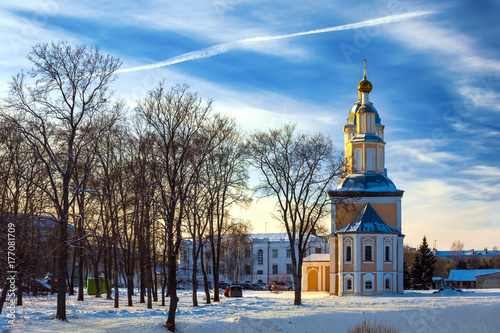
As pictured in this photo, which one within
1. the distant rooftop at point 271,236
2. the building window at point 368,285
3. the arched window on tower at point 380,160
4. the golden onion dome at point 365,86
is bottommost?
the building window at point 368,285

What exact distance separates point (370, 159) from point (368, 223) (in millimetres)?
7350

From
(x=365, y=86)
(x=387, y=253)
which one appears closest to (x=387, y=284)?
(x=387, y=253)

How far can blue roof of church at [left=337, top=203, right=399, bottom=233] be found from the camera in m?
47.2

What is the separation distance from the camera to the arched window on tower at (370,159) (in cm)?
5247

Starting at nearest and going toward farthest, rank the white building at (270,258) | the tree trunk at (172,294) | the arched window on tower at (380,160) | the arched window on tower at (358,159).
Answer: the tree trunk at (172,294) → the arched window on tower at (358,159) → the arched window on tower at (380,160) → the white building at (270,258)

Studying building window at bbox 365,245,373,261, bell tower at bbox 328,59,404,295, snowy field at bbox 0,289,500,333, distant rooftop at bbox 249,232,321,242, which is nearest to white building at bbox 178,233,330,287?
distant rooftop at bbox 249,232,321,242

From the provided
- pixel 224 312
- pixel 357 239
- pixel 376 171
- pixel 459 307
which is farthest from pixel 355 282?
pixel 224 312

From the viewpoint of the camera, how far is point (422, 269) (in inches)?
2608

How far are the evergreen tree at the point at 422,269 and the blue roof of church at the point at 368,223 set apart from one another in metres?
20.4

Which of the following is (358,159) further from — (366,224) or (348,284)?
(348,284)

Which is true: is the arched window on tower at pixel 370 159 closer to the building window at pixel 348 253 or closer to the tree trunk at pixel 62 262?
the building window at pixel 348 253

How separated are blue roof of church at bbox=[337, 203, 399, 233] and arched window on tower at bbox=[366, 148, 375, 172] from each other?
4.73m

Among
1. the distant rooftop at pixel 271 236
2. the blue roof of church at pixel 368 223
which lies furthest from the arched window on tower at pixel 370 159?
the distant rooftop at pixel 271 236

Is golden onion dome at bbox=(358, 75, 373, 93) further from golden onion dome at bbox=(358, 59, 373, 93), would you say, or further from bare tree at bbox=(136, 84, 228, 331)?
bare tree at bbox=(136, 84, 228, 331)
